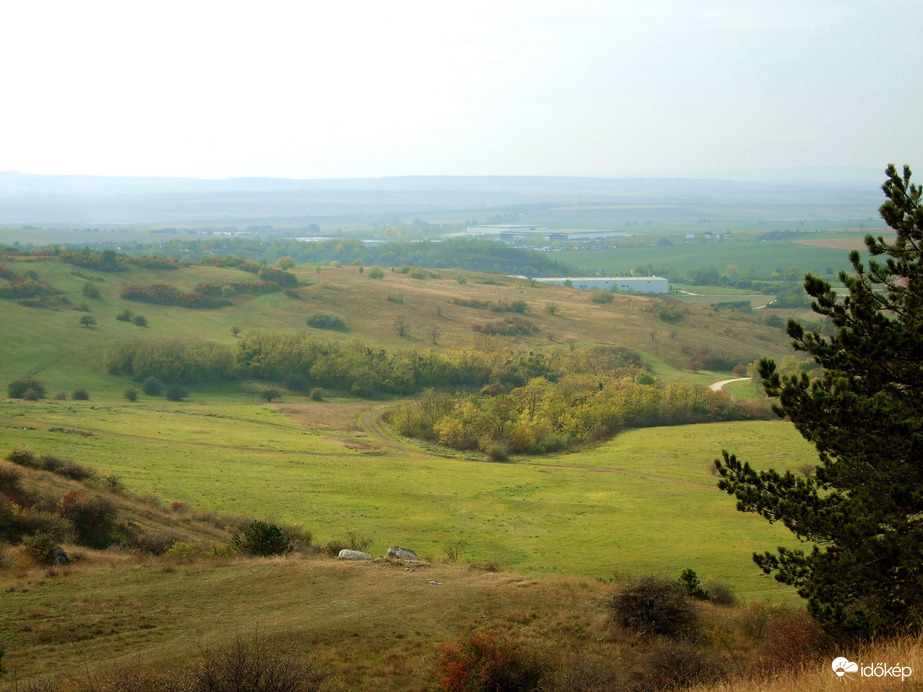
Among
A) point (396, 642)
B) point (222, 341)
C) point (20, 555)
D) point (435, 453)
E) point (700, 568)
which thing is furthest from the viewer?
point (222, 341)

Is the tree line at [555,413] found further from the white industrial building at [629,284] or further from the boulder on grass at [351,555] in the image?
the white industrial building at [629,284]

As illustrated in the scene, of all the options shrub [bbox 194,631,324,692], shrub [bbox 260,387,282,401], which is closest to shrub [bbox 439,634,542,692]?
shrub [bbox 194,631,324,692]

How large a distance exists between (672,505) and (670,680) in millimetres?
29923

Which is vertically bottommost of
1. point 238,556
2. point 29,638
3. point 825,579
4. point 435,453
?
point 435,453

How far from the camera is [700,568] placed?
32.8 metres

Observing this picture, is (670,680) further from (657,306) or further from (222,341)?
(657,306)

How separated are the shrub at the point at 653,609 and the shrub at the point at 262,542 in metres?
12.4

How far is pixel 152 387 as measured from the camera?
249ft

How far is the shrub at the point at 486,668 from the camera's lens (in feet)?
57.9

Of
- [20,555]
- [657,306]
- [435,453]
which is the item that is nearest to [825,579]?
[20,555]

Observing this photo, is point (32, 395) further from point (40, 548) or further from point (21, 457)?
point (40, 548)

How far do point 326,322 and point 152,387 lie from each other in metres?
33.6

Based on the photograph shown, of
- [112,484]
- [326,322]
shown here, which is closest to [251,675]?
[112,484]

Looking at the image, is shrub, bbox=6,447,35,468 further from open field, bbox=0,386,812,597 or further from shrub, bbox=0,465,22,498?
open field, bbox=0,386,812,597
